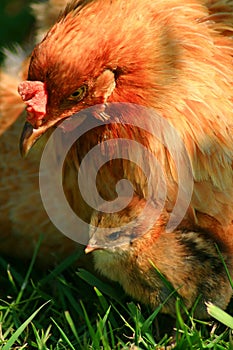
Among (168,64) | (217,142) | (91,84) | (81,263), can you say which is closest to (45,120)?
(91,84)

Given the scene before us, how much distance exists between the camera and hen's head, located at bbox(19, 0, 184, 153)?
2646 mm

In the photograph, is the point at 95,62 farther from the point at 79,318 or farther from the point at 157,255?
the point at 79,318

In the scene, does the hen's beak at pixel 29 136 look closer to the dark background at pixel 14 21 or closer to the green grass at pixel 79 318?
the green grass at pixel 79 318

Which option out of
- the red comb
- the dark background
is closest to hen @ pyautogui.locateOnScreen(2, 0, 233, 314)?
the red comb

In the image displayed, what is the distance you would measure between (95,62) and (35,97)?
0.25 meters

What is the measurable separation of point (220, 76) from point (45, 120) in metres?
0.72

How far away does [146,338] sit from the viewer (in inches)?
121

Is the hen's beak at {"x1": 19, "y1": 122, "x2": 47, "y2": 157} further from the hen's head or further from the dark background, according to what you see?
the dark background

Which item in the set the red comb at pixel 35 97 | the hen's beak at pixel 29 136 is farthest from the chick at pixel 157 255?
the red comb at pixel 35 97

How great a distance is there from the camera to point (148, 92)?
111 inches

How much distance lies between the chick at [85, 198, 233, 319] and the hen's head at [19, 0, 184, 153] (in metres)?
A: 0.46

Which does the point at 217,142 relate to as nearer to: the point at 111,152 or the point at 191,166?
the point at 191,166

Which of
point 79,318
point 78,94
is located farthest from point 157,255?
point 78,94

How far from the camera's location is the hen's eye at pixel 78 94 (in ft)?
8.89
